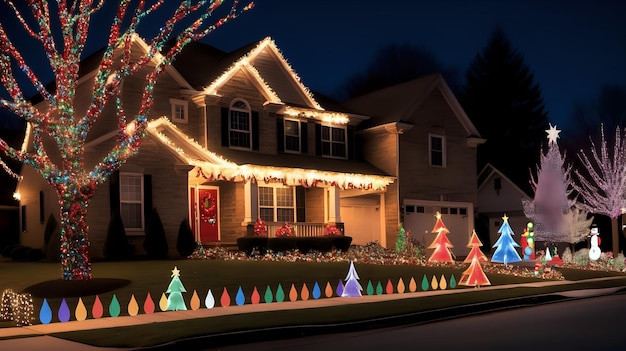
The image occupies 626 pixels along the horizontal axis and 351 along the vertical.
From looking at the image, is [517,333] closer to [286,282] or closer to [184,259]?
[286,282]

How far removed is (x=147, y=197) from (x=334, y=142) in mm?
11280

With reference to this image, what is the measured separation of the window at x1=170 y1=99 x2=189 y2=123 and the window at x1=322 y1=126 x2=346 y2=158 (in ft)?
24.4

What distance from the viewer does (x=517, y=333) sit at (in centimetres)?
1168

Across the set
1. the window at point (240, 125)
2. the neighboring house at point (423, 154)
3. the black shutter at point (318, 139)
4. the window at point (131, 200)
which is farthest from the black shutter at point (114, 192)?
Answer: the neighboring house at point (423, 154)

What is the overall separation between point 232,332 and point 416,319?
421cm

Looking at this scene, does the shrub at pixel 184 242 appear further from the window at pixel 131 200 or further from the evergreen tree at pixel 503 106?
the evergreen tree at pixel 503 106

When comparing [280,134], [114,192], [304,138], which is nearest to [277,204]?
[280,134]

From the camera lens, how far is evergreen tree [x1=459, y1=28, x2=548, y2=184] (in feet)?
219

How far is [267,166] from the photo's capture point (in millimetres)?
28266

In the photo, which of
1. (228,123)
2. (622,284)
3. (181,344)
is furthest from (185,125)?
(181,344)

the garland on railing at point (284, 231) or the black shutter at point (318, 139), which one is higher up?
the black shutter at point (318, 139)

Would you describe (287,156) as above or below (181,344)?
above

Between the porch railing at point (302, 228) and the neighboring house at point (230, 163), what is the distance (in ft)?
0.18

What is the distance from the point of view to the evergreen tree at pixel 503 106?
66.7m
